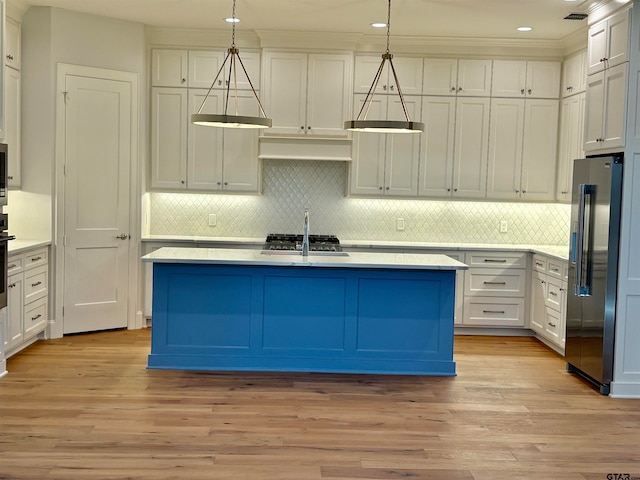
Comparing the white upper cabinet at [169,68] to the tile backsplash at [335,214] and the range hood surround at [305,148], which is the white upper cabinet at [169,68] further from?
the tile backsplash at [335,214]

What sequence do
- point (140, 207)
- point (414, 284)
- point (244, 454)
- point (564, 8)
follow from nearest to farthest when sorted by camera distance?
point (244, 454) → point (414, 284) → point (564, 8) → point (140, 207)

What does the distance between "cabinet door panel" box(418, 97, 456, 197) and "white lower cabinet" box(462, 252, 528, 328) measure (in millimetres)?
761

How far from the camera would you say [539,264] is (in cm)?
664

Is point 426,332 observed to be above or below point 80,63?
below

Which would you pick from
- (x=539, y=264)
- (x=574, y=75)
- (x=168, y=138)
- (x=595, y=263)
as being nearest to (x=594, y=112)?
(x=595, y=263)

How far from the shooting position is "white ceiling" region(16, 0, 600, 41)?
5684 mm

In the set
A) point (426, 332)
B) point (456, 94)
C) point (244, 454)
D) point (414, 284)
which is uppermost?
point (456, 94)

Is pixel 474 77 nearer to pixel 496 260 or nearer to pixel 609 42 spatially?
pixel 496 260

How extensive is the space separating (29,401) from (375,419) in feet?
7.04

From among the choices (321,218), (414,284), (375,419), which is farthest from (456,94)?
(375,419)

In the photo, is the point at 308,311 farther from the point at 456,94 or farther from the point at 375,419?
the point at 456,94

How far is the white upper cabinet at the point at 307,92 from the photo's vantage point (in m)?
6.90

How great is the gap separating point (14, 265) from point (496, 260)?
165 inches

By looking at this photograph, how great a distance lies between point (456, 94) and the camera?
7.03 meters
